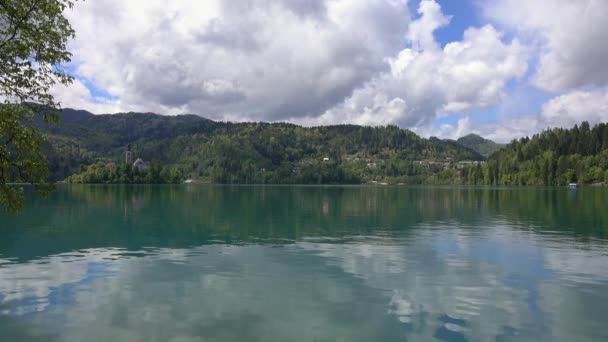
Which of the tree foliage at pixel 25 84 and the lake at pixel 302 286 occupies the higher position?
the tree foliage at pixel 25 84

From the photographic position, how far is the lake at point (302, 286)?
18203 millimetres

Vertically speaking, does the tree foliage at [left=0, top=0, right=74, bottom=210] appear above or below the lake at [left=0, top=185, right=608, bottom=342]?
above

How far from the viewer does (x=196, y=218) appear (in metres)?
66.2

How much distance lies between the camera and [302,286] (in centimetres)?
2533

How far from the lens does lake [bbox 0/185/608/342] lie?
59.7ft

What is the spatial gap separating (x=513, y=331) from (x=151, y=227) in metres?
46.3

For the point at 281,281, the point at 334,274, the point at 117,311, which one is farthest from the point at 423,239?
the point at 117,311

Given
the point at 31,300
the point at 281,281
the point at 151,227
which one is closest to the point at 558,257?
the point at 281,281

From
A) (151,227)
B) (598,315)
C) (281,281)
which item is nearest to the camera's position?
(598,315)

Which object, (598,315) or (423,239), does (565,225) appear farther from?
(598,315)

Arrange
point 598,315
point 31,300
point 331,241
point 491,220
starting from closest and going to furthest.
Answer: point 598,315, point 31,300, point 331,241, point 491,220

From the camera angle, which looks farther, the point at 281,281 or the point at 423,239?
the point at 423,239

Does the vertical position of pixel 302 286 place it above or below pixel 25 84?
below

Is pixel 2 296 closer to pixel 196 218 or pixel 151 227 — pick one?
pixel 151 227
